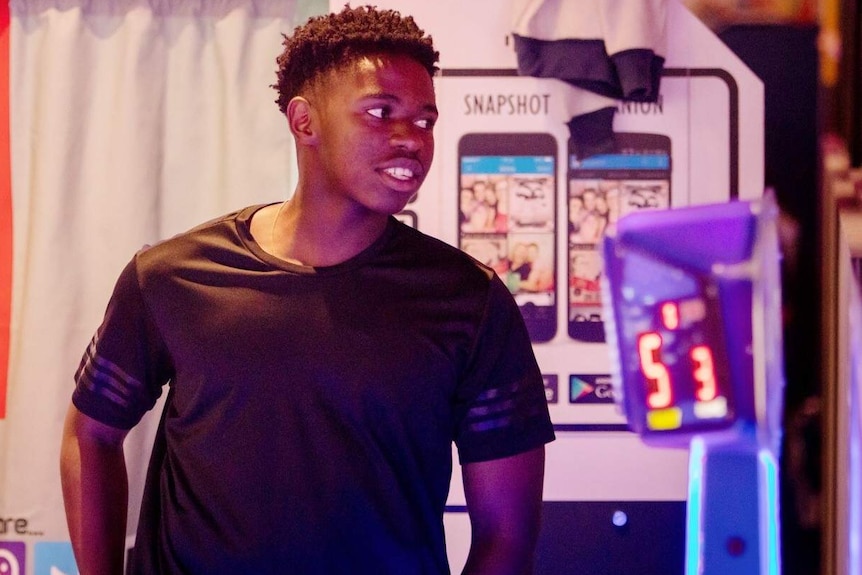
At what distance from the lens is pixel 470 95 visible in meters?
2.30

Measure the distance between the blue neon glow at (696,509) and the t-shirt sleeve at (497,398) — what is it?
55 centimetres

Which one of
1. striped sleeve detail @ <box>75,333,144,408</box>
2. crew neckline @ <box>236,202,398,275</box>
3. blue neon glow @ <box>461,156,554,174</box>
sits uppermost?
blue neon glow @ <box>461,156,554,174</box>

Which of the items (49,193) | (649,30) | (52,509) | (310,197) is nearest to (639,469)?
(649,30)

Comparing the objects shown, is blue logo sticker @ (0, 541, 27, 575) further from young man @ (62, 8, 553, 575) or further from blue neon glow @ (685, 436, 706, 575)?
blue neon glow @ (685, 436, 706, 575)

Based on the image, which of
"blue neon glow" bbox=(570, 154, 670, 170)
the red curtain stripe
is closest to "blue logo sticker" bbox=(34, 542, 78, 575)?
the red curtain stripe

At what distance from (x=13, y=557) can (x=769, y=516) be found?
1.79 metres

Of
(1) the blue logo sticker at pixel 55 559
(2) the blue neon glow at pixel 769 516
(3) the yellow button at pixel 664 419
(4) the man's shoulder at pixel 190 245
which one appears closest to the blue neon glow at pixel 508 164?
(3) the yellow button at pixel 664 419

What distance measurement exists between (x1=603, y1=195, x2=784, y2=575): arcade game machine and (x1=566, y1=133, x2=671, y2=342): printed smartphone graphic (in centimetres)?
46

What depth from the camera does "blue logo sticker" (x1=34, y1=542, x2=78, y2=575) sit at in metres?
2.39

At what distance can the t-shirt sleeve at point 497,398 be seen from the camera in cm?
130

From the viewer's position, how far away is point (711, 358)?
1.77 metres

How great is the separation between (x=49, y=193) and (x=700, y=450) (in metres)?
1.63

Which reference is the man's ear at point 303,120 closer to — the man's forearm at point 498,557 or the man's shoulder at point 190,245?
the man's shoulder at point 190,245

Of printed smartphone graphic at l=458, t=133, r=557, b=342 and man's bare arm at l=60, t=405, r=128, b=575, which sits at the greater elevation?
printed smartphone graphic at l=458, t=133, r=557, b=342
